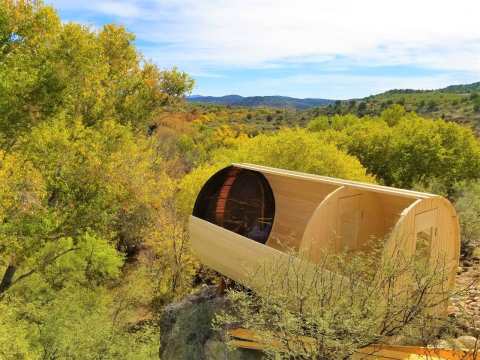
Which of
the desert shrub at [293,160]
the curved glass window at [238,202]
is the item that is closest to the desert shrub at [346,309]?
the curved glass window at [238,202]

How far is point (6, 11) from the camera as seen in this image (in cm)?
1429

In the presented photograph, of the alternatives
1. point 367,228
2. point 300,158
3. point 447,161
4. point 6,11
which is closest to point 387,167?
point 447,161

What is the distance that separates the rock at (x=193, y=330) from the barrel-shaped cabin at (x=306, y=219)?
6.44 feet

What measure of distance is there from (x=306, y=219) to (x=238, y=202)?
2.63 meters

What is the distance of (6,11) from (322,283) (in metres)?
14.0

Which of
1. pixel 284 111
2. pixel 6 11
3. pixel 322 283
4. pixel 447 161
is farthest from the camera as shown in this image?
pixel 284 111

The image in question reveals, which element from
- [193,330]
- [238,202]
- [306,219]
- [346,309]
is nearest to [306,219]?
[306,219]

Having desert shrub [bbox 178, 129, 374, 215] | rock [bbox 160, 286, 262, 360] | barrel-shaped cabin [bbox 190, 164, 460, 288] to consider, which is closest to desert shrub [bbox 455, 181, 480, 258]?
desert shrub [bbox 178, 129, 374, 215]

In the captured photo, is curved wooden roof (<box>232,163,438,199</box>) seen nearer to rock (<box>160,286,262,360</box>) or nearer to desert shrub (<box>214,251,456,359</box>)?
Result: desert shrub (<box>214,251,456,359</box>)

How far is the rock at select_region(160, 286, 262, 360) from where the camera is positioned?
40.8ft

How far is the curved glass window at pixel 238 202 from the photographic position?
1352 cm

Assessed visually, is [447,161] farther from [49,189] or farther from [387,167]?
[49,189]

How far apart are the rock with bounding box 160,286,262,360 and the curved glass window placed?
8.60 ft

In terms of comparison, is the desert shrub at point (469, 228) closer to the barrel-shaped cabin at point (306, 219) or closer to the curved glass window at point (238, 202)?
the barrel-shaped cabin at point (306, 219)
